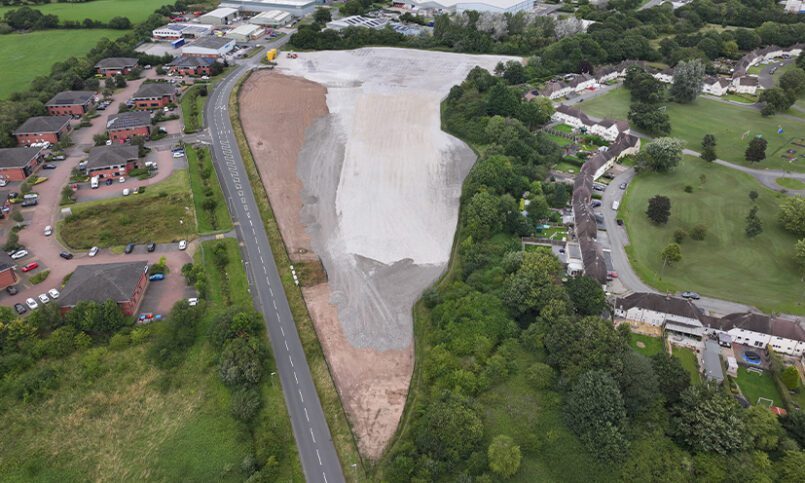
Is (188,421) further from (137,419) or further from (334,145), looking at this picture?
(334,145)

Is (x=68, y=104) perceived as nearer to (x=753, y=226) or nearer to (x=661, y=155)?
(x=661, y=155)

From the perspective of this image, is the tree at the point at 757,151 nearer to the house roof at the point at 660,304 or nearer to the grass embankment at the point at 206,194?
the house roof at the point at 660,304

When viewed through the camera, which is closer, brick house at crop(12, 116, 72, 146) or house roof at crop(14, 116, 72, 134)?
brick house at crop(12, 116, 72, 146)

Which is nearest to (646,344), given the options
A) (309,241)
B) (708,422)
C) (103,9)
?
(708,422)

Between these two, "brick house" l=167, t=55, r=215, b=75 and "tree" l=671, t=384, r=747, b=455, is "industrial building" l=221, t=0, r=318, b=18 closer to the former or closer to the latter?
"brick house" l=167, t=55, r=215, b=75

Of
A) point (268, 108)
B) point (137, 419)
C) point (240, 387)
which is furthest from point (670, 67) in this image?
point (137, 419)

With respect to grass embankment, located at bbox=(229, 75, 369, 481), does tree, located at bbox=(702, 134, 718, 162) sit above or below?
above

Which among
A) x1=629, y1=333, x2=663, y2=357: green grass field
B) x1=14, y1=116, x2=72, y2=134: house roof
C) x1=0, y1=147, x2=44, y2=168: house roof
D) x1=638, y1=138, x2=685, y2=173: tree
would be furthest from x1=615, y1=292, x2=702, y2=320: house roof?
x1=14, y1=116, x2=72, y2=134: house roof
